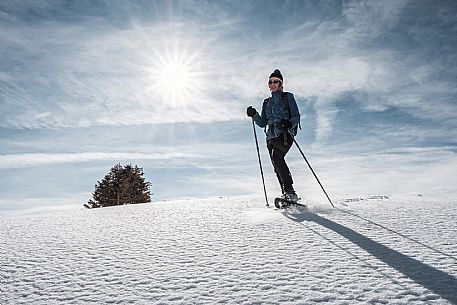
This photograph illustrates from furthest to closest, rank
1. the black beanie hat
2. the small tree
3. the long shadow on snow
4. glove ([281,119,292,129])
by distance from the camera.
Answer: the small tree
the black beanie hat
glove ([281,119,292,129])
the long shadow on snow


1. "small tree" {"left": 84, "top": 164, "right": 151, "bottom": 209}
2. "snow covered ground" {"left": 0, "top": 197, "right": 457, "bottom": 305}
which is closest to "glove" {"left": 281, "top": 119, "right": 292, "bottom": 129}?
"snow covered ground" {"left": 0, "top": 197, "right": 457, "bottom": 305}

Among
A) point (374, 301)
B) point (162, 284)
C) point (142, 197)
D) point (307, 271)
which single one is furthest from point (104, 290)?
point (142, 197)

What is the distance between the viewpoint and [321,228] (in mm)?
3986

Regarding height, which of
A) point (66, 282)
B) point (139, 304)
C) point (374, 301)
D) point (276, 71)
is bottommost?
point (374, 301)

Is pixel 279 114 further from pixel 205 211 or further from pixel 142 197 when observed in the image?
pixel 142 197

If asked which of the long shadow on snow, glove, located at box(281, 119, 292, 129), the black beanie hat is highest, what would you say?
the black beanie hat

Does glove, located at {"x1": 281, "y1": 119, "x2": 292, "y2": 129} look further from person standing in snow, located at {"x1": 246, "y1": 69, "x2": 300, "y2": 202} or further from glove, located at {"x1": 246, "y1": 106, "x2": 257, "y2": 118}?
glove, located at {"x1": 246, "y1": 106, "x2": 257, "y2": 118}

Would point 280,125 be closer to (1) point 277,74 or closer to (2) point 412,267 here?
(1) point 277,74

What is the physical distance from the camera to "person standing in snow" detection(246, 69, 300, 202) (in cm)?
596

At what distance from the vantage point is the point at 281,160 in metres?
6.08

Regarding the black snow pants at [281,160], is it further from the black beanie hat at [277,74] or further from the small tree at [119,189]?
the small tree at [119,189]

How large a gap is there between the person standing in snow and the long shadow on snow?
2.20 meters

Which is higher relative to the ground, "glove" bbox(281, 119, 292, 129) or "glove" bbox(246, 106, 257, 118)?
"glove" bbox(246, 106, 257, 118)

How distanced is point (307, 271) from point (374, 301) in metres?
0.59
